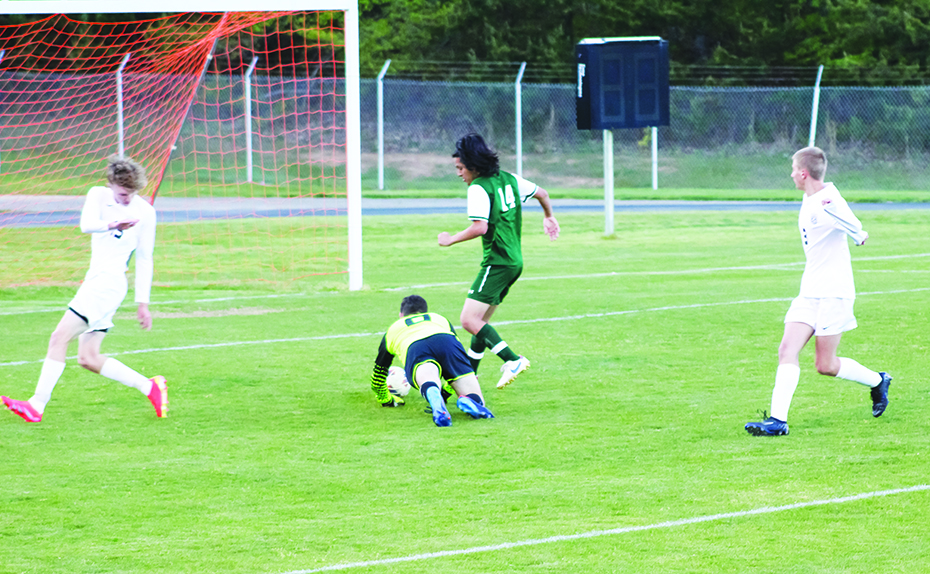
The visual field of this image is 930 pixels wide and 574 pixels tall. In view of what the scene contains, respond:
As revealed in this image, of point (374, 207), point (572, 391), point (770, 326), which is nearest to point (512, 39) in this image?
point (374, 207)

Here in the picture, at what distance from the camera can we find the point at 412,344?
23.6 feet

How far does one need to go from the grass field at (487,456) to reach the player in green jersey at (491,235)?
328 mm

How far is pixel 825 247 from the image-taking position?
647 cm

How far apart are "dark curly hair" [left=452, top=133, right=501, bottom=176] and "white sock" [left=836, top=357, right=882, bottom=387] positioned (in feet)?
8.39

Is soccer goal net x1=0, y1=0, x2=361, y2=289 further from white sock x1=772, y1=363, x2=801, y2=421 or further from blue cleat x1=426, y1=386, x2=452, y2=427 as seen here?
white sock x1=772, y1=363, x2=801, y2=421

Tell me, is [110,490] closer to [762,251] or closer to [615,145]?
[762,251]

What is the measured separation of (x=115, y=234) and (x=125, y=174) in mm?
362

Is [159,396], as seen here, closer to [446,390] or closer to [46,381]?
[46,381]

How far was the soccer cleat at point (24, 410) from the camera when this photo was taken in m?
7.17

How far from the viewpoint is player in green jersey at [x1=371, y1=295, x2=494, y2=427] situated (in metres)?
7.05

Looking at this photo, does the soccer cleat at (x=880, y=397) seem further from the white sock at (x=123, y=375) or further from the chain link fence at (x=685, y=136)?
the chain link fence at (x=685, y=136)

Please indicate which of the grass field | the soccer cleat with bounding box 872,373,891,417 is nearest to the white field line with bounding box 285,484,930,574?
the grass field

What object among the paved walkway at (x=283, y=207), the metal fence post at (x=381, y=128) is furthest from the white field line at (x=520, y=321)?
the metal fence post at (x=381, y=128)

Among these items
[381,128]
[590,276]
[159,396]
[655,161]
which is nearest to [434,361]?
[159,396]
